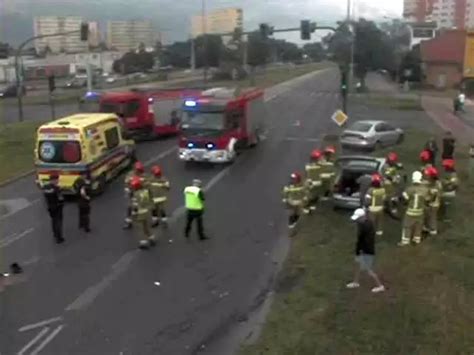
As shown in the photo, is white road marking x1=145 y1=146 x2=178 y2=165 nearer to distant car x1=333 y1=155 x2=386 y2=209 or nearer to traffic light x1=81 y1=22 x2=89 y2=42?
traffic light x1=81 y1=22 x2=89 y2=42

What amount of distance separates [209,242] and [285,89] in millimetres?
61038

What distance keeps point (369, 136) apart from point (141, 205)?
54.7 ft

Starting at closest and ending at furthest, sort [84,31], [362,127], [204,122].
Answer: [204,122], [362,127], [84,31]

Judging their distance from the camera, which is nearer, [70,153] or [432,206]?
[432,206]

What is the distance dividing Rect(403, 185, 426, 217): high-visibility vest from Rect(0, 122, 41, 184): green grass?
15171 millimetres

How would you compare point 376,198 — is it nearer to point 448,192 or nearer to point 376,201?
point 376,201

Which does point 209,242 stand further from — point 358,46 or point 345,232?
point 358,46

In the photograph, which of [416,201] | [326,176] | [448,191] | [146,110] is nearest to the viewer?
[416,201]

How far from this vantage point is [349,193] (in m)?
17.2

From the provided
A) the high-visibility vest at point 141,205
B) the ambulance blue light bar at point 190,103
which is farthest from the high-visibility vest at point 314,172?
the ambulance blue light bar at point 190,103

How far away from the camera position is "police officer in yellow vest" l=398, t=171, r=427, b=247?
13742 mm

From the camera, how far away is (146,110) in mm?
32844

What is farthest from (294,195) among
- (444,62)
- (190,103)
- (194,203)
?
(444,62)

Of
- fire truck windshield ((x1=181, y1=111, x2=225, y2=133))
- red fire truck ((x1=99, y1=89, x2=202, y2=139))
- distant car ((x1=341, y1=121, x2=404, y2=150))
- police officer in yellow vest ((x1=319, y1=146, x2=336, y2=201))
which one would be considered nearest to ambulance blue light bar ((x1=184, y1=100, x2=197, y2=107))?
fire truck windshield ((x1=181, y1=111, x2=225, y2=133))
